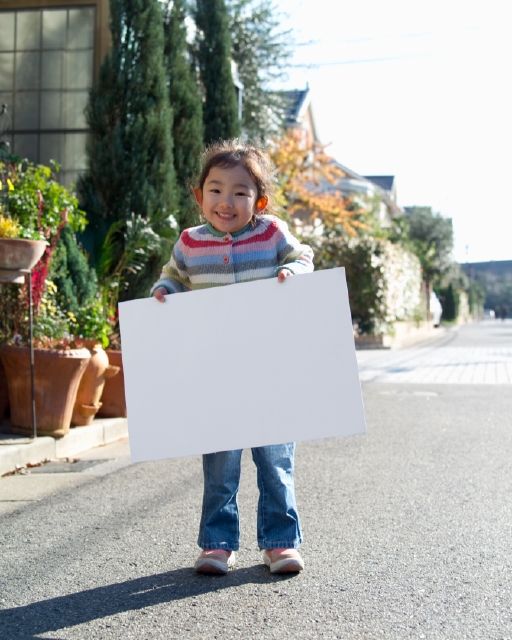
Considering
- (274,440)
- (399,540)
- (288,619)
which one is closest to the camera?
(288,619)

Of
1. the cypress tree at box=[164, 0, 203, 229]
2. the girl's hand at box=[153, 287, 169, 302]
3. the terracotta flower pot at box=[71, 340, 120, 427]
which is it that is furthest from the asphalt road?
the cypress tree at box=[164, 0, 203, 229]

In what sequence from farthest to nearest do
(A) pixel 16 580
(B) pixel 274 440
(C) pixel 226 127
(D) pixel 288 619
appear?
(C) pixel 226 127 → (A) pixel 16 580 → (B) pixel 274 440 → (D) pixel 288 619

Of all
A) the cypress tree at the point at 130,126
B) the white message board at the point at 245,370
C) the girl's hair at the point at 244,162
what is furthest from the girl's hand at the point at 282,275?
the cypress tree at the point at 130,126

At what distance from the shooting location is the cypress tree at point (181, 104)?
34.0 feet

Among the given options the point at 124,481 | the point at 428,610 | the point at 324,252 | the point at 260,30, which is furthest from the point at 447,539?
the point at 324,252

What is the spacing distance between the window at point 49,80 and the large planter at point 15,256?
5372 millimetres

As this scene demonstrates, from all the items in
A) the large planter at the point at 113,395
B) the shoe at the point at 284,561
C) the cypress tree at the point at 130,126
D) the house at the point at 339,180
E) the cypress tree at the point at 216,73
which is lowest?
the shoe at the point at 284,561

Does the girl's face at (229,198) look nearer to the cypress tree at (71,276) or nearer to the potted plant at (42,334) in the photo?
the potted plant at (42,334)

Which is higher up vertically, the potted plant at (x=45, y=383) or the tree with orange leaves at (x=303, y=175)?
→ the tree with orange leaves at (x=303, y=175)

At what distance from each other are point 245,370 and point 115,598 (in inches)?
36.2

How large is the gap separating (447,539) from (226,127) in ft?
30.9

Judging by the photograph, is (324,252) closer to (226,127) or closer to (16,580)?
(226,127)

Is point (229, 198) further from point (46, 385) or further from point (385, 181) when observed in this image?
point (385, 181)

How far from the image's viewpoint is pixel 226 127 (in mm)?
12172
